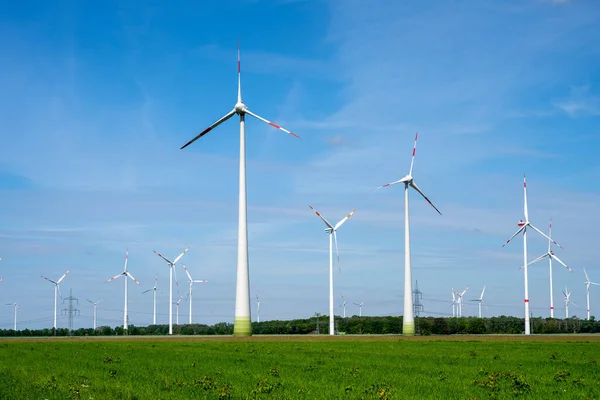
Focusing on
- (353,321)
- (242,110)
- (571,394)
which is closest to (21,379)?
(571,394)

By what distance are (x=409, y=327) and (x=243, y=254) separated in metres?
34.1

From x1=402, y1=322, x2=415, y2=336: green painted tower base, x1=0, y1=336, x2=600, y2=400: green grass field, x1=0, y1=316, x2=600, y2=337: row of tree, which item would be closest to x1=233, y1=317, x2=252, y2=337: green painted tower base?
x1=402, y1=322, x2=415, y2=336: green painted tower base

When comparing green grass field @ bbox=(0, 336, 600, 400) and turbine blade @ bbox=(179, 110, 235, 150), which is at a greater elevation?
turbine blade @ bbox=(179, 110, 235, 150)

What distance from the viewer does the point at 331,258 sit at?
12231 cm

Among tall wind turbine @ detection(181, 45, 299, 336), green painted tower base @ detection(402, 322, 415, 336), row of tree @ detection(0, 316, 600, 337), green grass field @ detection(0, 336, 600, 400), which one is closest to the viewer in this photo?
green grass field @ detection(0, 336, 600, 400)

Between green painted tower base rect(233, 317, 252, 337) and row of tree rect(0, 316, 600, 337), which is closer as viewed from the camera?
green painted tower base rect(233, 317, 252, 337)

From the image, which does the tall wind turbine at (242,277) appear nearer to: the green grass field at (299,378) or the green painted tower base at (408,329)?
the green painted tower base at (408,329)

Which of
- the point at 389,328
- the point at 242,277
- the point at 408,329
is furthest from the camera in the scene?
the point at 389,328

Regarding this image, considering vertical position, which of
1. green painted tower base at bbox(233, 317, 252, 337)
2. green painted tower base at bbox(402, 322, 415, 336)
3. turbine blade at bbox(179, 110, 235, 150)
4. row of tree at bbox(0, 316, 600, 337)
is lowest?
row of tree at bbox(0, 316, 600, 337)

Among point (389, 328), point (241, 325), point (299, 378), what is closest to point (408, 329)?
point (241, 325)

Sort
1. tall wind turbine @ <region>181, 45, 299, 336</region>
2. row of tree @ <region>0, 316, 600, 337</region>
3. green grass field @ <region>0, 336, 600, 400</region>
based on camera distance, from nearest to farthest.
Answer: green grass field @ <region>0, 336, 600, 400</region>
tall wind turbine @ <region>181, 45, 299, 336</region>
row of tree @ <region>0, 316, 600, 337</region>

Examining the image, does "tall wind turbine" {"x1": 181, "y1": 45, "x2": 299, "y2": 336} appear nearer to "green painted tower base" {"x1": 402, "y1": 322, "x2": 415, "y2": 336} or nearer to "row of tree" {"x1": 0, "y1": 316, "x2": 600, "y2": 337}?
"green painted tower base" {"x1": 402, "y1": 322, "x2": 415, "y2": 336}

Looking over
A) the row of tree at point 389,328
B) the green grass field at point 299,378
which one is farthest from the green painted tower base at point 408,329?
the green grass field at point 299,378

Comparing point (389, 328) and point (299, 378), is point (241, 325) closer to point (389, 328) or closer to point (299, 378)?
point (299, 378)
